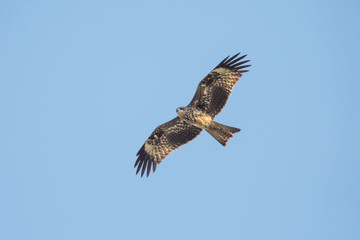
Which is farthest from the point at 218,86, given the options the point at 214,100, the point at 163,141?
the point at 163,141

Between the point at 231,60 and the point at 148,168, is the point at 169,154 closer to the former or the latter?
the point at 148,168

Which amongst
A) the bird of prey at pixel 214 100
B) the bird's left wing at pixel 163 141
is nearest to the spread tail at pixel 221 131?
the bird of prey at pixel 214 100

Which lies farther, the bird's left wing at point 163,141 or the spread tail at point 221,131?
the bird's left wing at point 163,141

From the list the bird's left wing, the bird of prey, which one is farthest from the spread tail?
the bird's left wing

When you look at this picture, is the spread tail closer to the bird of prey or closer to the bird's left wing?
the bird of prey

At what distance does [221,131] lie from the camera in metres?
12.7

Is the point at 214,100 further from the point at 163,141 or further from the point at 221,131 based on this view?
the point at 163,141

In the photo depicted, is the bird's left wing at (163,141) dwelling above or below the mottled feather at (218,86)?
below

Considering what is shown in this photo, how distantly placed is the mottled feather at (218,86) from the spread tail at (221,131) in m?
0.33

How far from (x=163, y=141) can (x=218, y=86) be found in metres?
2.35

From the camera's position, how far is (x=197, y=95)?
12.8m

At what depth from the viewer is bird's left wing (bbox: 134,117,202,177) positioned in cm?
1342

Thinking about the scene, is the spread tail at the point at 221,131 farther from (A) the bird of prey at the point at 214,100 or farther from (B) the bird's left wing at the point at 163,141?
(B) the bird's left wing at the point at 163,141

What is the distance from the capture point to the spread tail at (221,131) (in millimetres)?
12569
